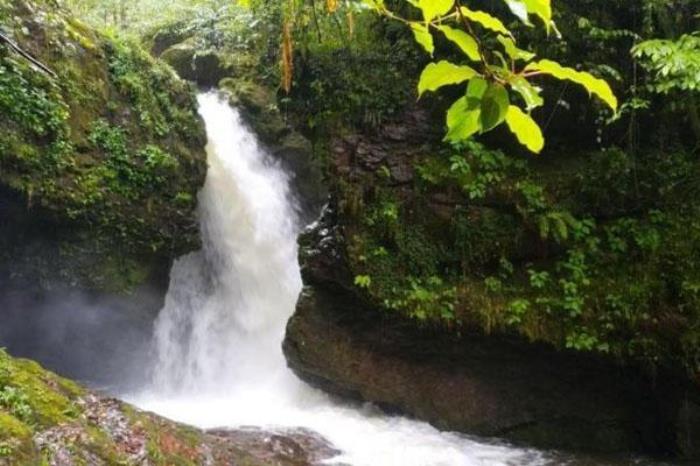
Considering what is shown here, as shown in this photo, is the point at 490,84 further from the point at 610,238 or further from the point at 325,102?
the point at 325,102

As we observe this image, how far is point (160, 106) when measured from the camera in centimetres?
940

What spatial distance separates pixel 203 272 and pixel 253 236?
1019 mm

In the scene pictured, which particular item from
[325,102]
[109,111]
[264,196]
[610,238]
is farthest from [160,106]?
[610,238]

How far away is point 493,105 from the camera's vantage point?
91 centimetres

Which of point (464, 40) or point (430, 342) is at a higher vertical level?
point (430, 342)

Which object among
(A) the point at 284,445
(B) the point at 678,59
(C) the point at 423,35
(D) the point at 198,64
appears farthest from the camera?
(D) the point at 198,64

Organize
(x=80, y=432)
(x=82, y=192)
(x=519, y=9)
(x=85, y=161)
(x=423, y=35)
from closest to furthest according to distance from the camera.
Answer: (x=519, y=9)
(x=423, y=35)
(x=80, y=432)
(x=82, y=192)
(x=85, y=161)

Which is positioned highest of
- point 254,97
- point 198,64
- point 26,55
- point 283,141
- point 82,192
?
point 198,64

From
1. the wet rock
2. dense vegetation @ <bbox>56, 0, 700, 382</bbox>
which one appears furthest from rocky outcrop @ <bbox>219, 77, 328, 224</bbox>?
the wet rock

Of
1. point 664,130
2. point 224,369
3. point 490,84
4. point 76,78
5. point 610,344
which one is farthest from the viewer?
point 224,369

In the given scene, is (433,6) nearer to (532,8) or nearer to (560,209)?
(532,8)

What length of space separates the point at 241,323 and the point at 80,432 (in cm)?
554

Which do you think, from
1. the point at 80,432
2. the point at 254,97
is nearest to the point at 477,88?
the point at 80,432

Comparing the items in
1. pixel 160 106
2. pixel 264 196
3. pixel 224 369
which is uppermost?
pixel 160 106
